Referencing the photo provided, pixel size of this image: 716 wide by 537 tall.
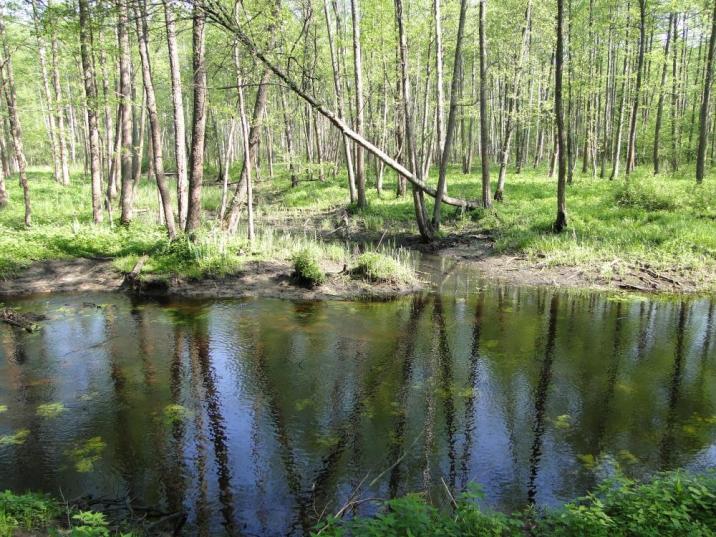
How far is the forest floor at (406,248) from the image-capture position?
45.5 ft

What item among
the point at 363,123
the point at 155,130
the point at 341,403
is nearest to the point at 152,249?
the point at 155,130

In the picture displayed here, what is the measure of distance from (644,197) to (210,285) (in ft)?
52.4

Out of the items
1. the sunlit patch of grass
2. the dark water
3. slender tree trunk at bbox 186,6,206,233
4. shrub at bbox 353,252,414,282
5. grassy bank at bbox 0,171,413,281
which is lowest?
the dark water

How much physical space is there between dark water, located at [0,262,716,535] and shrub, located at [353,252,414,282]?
1782 millimetres

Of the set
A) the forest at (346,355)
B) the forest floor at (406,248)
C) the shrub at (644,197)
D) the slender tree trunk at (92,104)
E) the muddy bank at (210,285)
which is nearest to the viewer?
the forest at (346,355)

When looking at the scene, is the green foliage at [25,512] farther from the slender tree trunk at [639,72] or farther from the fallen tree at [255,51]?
the slender tree trunk at [639,72]

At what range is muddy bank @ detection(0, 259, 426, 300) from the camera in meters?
13.5

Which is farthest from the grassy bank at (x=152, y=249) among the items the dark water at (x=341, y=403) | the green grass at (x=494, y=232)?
the dark water at (x=341, y=403)

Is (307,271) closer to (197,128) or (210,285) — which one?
(210,285)

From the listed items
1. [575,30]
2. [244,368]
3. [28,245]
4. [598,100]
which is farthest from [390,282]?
[598,100]

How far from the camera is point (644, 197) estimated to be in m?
18.7

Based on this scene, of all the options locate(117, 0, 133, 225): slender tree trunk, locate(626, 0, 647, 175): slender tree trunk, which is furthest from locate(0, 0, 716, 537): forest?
locate(626, 0, 647, 175): slender tree trunk

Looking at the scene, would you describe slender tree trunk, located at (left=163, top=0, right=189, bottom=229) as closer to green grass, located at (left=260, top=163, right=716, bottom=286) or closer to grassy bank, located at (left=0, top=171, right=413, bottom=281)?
grassy bank, located at (left=0, top=171, right=413, bottom=281)

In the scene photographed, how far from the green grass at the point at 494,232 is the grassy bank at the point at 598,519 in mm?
10780
